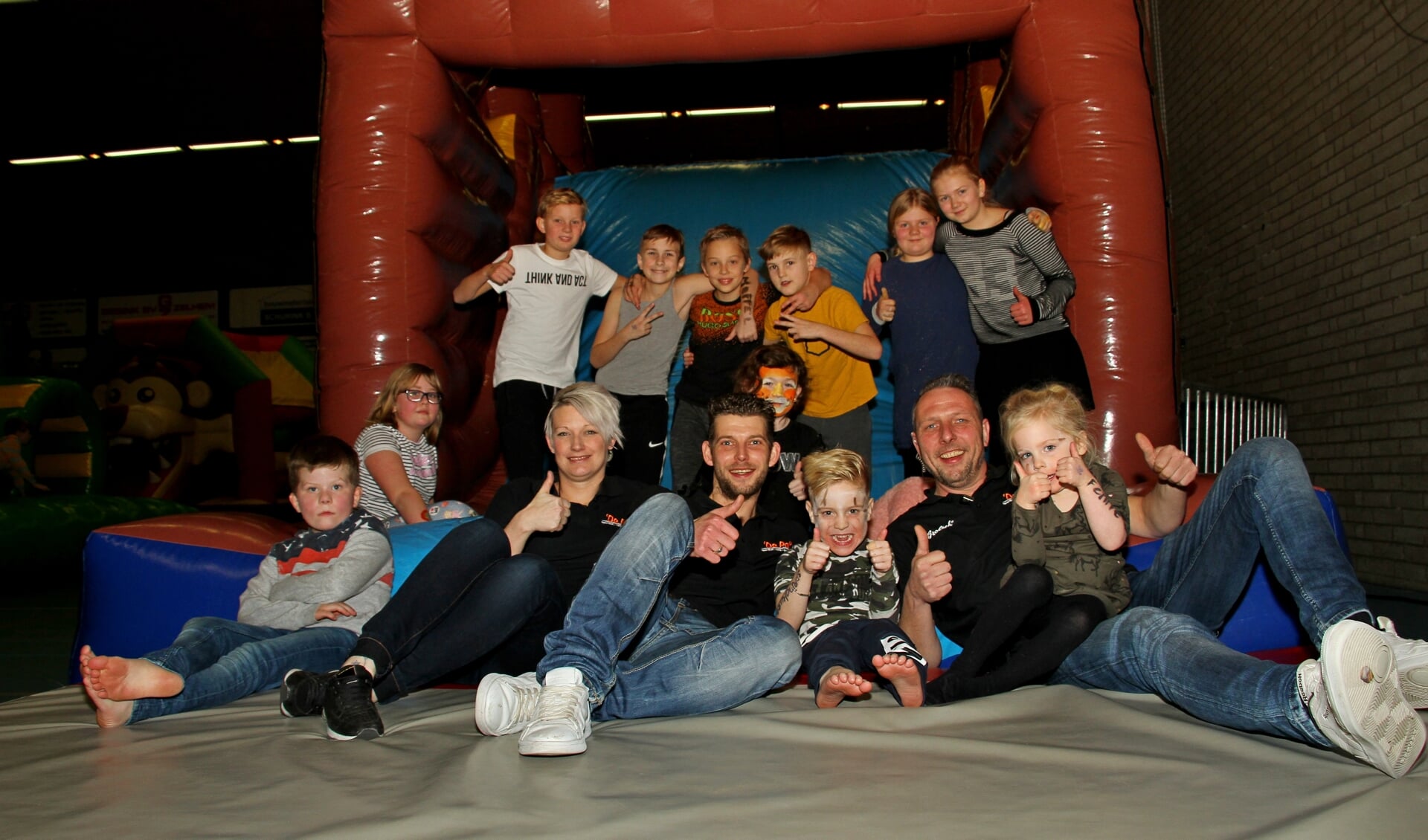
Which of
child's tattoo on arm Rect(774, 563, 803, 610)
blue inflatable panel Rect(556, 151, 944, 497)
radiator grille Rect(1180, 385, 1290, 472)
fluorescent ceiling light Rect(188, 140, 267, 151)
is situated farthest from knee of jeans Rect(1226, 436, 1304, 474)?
fluorescent ceiling light Rect(188, 140, 267, 151)

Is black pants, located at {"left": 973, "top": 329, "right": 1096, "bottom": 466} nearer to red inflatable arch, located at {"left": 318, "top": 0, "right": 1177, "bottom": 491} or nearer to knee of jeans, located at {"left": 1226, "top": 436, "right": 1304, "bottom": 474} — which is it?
red inflatable arch, located at {"left": 318, "top": 0, "right": 1177, "bottom": 491}

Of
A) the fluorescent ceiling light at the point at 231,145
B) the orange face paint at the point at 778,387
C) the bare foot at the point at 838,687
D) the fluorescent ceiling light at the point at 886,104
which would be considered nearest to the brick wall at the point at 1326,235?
the fluorescent ceiling light at the point at 886,104

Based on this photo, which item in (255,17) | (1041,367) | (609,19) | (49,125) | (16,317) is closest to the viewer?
(1041,367)

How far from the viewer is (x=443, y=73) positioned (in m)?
3.45

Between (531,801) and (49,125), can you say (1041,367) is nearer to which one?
(531,801)

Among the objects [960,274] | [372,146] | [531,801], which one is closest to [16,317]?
[372,146]

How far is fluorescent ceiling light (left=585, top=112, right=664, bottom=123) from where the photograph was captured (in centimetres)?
925

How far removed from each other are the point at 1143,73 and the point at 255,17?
6279 millimetres

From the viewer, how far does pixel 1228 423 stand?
587cm

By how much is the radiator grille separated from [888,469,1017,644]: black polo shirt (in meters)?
3.85

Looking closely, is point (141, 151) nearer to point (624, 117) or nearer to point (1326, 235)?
point (624, 117)

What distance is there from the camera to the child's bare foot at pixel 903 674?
1.68 metres

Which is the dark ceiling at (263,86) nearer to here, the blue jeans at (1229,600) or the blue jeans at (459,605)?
the blue jeans at (459,605)

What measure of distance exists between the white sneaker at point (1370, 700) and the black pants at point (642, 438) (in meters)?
2.31
